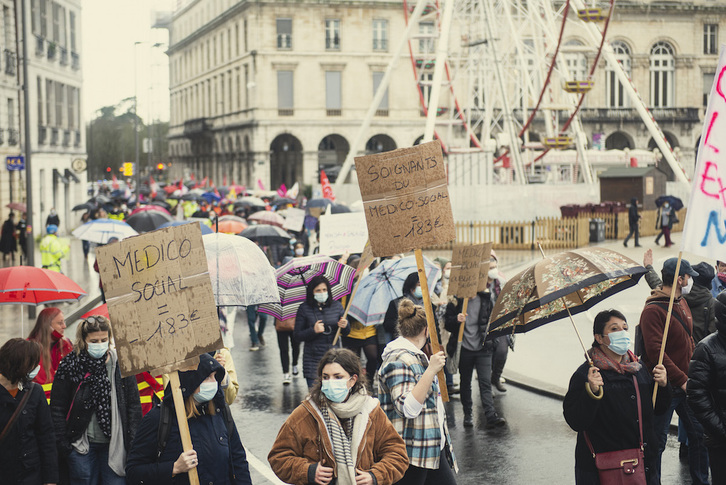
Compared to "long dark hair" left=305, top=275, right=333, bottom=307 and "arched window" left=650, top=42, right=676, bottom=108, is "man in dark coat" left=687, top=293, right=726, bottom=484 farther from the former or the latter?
"arched window" left=650, top=42, right=676, bottom=108

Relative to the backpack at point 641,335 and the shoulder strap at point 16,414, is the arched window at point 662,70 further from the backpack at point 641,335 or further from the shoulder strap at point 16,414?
the shoulder strap at point 16,414

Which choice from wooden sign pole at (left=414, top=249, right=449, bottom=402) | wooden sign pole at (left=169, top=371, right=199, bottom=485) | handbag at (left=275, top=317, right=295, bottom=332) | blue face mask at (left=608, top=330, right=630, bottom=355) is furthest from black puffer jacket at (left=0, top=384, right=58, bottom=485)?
handbag at (left=275, top=317, right=295, bottom=332)

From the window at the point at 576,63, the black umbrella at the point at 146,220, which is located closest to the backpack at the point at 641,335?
the black umbrella at the point at 146,220

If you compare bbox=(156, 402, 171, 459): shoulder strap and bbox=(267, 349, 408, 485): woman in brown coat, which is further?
bbox=(156, 402, 171, 459): shoulder strap

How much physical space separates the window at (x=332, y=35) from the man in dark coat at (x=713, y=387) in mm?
64302

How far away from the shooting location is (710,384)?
596cm

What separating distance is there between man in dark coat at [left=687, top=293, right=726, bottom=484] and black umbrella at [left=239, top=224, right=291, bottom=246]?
34.5 feet

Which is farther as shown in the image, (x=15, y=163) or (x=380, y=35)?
(x=380, y=35)

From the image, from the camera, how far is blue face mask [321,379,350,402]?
15.8 feet

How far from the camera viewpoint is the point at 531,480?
7922mm

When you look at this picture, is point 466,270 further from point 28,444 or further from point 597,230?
point 597,230

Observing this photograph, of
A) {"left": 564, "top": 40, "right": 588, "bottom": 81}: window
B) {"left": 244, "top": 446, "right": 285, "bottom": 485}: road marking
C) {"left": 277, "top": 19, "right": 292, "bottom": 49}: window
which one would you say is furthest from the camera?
{"left": 277, "top": 19, "right": 292, "bottom": 49}: window

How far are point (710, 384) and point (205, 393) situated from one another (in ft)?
9.30

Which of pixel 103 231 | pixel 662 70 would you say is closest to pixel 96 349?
pixel 103 231
